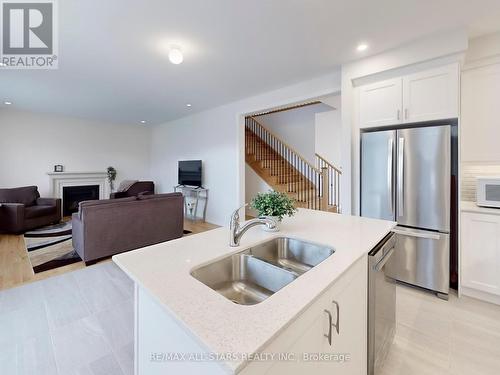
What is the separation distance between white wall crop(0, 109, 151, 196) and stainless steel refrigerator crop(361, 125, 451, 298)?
6766 millimetres

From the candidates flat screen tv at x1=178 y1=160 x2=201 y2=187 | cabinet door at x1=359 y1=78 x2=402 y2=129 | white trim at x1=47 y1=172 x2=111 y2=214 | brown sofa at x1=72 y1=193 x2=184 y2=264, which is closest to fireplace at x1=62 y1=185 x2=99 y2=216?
white trim at x1=47 y1=172 x2=111 y2=214

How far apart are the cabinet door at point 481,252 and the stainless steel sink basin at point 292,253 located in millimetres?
1979

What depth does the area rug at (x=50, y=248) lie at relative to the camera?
316 centimetres

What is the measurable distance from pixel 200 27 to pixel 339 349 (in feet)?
8.82

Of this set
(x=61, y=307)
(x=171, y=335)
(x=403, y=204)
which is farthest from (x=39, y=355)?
(x=403, y=204)

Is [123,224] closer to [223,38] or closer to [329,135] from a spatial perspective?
[223,38]

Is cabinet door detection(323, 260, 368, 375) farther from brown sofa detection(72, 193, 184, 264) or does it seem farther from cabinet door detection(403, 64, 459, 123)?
brown sofa detection(72, 193, 184, 264)

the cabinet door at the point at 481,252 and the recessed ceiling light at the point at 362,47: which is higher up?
the recessed ceiling light at the point at 362,47

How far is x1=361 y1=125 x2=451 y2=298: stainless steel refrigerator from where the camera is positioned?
234 centimetres

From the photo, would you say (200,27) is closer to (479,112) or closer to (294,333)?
(294,333)

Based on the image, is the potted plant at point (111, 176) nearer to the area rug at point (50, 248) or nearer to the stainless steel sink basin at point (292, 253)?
the area rug at point (50, 248)

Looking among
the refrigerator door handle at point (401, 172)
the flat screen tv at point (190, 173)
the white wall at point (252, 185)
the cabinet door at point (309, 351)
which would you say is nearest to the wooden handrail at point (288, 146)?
the white wall at point (252, 185)

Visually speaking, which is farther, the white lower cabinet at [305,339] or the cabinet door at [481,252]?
the cabinet door at [481,252]

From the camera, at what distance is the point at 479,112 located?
2441 millimetres
